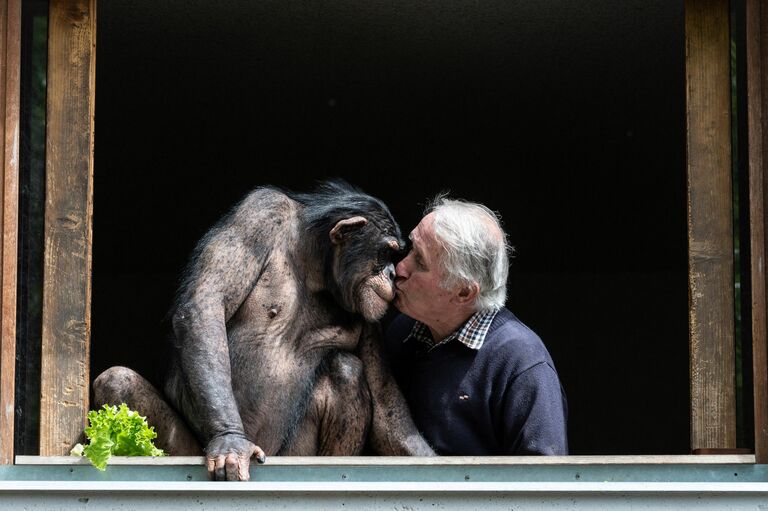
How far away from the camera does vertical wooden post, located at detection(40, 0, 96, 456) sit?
3934mm

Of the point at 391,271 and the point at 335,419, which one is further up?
the point at 391,271

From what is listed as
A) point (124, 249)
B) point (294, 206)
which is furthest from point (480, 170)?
point (294, 206)

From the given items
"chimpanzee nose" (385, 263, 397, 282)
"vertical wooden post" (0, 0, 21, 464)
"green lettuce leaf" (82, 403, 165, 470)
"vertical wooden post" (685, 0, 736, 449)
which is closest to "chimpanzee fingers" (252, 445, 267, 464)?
"green lettuce leaf" (82, 403, 165, 470)

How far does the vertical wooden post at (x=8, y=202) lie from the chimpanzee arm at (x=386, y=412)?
Answer: 1.16 metres

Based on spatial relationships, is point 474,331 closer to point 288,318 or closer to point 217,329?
point 288,318

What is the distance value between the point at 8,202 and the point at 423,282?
136 cm

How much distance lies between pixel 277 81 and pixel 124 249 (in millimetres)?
2301

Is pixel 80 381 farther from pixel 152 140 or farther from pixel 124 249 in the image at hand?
pixel 124 249

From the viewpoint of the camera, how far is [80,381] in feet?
13.0

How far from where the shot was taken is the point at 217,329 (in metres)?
4.14

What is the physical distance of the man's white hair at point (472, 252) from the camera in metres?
4.57

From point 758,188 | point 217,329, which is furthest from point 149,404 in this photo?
point 758,188

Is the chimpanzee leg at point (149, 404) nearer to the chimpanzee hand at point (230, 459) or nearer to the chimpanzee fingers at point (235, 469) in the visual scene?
the chimpanzee hand at point (230, 459)

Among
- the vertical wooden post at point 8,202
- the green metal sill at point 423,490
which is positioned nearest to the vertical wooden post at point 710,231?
the green metal sill at point 423,490
